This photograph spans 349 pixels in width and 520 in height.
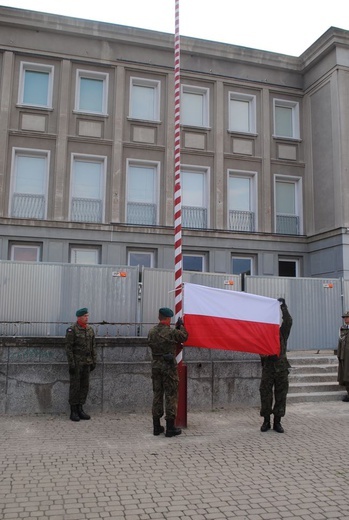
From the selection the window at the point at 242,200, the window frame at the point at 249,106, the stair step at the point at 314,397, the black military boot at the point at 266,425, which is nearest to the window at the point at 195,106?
the window frame at the point at 249,106

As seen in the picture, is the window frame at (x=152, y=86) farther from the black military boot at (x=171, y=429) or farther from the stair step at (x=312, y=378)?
the black military boot at (x=171, y=429)

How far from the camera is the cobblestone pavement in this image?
439cm

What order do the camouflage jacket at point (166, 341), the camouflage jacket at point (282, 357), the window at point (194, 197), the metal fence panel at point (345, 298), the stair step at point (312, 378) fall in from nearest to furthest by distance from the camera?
the camouflage jacket at point (166, 341)
the camouflage jacket at point (282, 357)
the stair step at point (312, 378)
the metal fence panel at point (345, 298)
the window at point (194, 197)

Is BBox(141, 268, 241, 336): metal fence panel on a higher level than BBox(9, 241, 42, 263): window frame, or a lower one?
lower

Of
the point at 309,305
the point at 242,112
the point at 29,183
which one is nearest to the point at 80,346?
the point at 309,305

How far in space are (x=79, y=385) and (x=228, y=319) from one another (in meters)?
2.85

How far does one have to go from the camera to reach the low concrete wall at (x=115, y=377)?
27.2 ft

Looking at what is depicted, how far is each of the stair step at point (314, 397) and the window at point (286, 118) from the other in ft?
39.9

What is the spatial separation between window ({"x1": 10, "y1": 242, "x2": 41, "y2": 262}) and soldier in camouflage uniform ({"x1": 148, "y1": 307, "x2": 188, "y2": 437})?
975 cm

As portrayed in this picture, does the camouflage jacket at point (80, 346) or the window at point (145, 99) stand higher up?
the window at point (145, 99)

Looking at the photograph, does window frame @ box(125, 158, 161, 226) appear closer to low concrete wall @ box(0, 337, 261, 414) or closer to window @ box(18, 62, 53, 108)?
window @ box(18, 62, 53, 108)

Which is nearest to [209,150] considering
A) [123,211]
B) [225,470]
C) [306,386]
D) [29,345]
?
[123,211]

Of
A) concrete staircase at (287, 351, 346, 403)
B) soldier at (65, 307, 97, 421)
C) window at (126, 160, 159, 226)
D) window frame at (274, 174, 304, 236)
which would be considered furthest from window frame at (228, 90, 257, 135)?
soldier at (65, 307, 97, 421)

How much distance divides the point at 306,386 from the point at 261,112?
12333 millimetres
